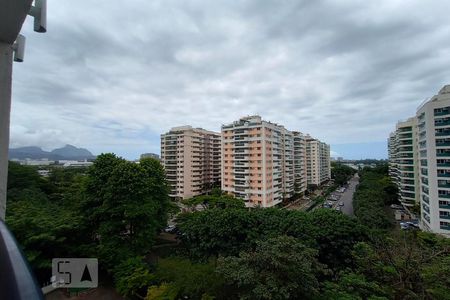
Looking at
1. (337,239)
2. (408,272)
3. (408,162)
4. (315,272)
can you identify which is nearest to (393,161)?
(408,162)

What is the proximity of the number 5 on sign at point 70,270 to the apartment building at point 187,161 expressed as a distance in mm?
23229

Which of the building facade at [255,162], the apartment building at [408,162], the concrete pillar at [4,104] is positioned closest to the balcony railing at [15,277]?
the concrete pillar at [4,104]

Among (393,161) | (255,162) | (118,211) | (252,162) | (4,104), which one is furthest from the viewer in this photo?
(393,161)

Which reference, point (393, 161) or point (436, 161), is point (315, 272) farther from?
point (393, 161)

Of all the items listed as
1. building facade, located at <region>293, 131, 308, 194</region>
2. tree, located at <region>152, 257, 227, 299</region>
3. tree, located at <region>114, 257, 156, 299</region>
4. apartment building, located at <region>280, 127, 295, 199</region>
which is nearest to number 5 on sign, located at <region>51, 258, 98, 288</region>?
tree, located at <region>114, 257, 156, 299</region>

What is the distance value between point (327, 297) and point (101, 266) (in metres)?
8.21

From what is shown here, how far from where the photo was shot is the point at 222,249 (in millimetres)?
11797

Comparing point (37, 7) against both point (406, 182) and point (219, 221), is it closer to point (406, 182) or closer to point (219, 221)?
point (219, 221)

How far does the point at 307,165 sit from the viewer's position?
145ft

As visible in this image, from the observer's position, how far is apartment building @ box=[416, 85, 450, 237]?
663 inches

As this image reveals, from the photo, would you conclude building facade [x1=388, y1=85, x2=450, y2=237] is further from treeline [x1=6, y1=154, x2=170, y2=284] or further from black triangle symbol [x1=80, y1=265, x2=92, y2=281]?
black triangle symbol [x1=80, y1=265, x2=92, y2=281]

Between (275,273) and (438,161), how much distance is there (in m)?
17.7

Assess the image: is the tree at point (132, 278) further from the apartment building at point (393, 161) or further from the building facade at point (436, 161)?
the apartment building at point (393, 161)

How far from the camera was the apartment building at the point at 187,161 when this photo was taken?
32438 millimetres
